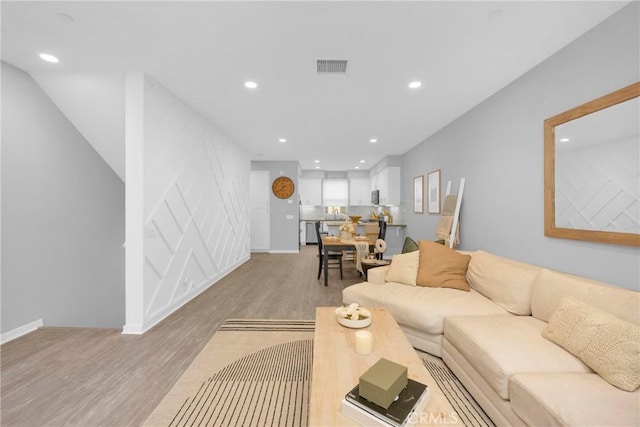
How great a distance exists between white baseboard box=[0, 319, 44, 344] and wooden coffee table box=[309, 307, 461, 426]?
9.88 ft

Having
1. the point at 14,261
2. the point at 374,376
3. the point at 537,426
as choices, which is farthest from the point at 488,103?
the point at 14,261

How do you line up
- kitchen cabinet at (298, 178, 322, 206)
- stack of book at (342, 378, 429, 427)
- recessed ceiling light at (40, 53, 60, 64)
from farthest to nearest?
kitchen cabinet at (298, 178, 322, 206) → recessed ceiling light at (40, 53, 60, 64) → stack of book at (342, 378, 429, 427)

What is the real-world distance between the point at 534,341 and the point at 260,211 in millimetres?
6476

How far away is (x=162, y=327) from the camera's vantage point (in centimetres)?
272

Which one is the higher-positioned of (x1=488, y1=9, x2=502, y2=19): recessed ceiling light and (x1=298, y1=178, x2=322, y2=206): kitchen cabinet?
(x1=488, y1=9, x2=502, y2=19): recessed ceiling light

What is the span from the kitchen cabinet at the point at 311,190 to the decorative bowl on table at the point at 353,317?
7.36m

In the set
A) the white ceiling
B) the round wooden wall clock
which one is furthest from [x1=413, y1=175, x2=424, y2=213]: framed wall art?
the round wooden wall clock

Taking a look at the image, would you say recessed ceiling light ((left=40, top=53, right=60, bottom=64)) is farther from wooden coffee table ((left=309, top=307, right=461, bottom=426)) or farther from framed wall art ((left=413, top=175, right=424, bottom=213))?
framed wall art ((left=413, top=175, right=424, bottom=213))

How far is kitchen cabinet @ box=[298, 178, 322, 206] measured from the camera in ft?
29.8

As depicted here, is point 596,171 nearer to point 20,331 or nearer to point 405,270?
point 405,270

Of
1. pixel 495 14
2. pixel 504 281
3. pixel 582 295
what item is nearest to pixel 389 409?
pixel 582 295

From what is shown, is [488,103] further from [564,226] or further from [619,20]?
[564,226]

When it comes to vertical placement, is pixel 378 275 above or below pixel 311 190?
below

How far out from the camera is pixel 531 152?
8.15ft
